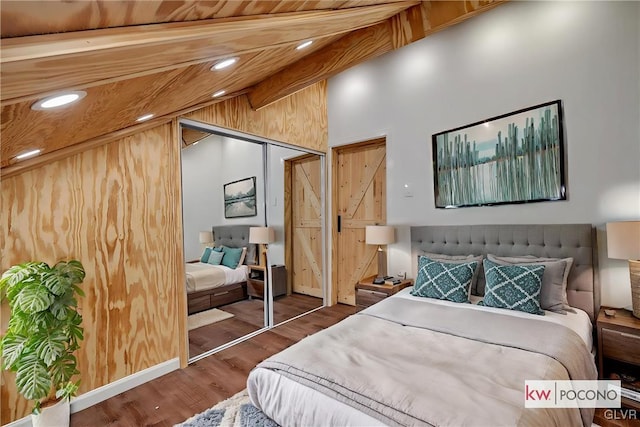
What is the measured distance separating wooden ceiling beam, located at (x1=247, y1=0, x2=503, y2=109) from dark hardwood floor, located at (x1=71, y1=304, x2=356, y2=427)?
2704 mm

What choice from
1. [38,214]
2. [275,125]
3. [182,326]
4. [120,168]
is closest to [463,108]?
[275,125]

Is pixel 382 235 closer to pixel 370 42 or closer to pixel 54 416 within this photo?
pixel 370 42

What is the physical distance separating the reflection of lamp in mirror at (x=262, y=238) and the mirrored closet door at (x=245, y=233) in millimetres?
18

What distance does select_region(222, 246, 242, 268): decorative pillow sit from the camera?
3234 millimetres

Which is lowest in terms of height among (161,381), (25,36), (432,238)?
(161,381)

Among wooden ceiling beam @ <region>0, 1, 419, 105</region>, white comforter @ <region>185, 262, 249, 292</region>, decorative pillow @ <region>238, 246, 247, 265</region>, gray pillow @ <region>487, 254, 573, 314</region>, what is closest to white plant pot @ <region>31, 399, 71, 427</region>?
white comforter @ <region>185, 262, 249, 292</region>

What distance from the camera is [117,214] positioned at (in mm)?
2379

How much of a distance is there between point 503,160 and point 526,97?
64 centimetres

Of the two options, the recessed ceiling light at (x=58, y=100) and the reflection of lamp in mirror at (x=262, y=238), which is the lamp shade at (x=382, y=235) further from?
the recessed ceiling light at (x=58, y=100)

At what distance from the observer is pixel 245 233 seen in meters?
3.40

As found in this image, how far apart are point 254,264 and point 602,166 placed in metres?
3.52

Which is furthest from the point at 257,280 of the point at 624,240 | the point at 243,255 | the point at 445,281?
the point at 624,240

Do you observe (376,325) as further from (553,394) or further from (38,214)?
(38,214)

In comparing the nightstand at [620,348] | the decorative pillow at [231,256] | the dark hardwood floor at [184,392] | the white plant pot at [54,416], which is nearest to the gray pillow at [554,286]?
the nightstand at [620,348]
